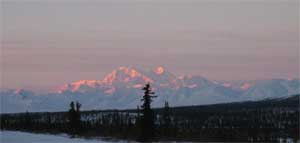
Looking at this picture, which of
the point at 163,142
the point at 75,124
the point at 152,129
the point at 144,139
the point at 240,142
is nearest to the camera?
the point at 163,142

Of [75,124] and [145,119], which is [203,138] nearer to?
[145,119]

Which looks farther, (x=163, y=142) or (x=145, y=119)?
(x=145, y=119)

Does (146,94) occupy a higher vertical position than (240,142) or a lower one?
higher

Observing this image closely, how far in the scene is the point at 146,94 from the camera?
244 feet

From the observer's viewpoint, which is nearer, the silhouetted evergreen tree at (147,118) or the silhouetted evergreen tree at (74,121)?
the silhouetted evergreen tree at (147,118)

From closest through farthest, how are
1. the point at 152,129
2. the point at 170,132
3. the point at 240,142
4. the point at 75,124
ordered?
the point at 240,142 < the point at 152,129 < the point at 170,132 < the point at 75,124

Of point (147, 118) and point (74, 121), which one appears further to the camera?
point (74, 121)

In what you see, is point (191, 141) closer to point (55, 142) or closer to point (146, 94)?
point (55, 142)

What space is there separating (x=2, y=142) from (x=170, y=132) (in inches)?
1081

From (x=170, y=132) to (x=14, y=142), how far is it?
26511 mm

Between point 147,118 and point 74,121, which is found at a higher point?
point 74,121

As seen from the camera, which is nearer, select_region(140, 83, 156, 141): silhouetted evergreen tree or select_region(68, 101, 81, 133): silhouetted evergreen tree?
select_region(140, 83, 156, 141): silhouetted evergreen tree

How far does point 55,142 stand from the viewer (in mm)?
58062

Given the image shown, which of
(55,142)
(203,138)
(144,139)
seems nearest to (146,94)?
(144,139)
